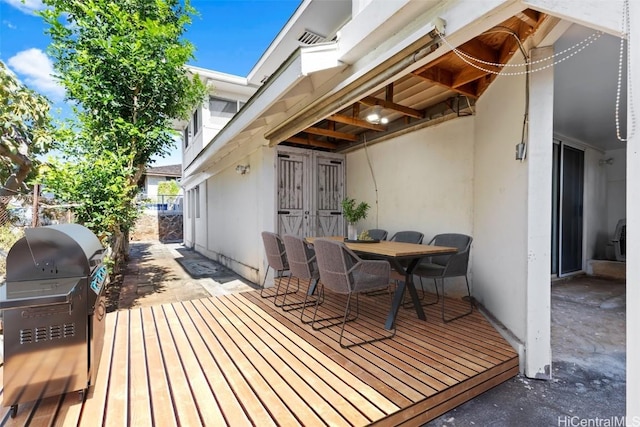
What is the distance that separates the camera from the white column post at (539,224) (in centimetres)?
229

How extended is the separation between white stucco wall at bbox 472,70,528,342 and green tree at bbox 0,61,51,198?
22.1 ft

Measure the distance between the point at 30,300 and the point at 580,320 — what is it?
528cm

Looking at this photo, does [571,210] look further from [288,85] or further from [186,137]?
[186,137]

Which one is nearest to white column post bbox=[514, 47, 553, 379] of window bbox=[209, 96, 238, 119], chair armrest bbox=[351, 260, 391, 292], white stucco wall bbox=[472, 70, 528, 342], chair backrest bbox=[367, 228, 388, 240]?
white stucco wall bbox=[472, 70, 528, 342]

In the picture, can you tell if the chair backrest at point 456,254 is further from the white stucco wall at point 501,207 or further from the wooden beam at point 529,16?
the wooden beam at point 529,16

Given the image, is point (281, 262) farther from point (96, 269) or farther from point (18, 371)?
point (18, 371)

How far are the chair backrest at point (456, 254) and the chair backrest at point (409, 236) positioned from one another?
0.69 feet

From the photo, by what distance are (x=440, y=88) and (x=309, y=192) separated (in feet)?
10.00

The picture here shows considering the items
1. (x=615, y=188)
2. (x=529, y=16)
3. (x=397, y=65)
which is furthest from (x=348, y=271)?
(x=615, y=188)

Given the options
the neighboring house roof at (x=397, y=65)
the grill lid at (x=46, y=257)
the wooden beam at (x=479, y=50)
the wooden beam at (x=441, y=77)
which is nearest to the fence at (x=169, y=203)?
the neighboring house roof at (x=397, y=65)

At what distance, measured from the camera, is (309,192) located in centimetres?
596
